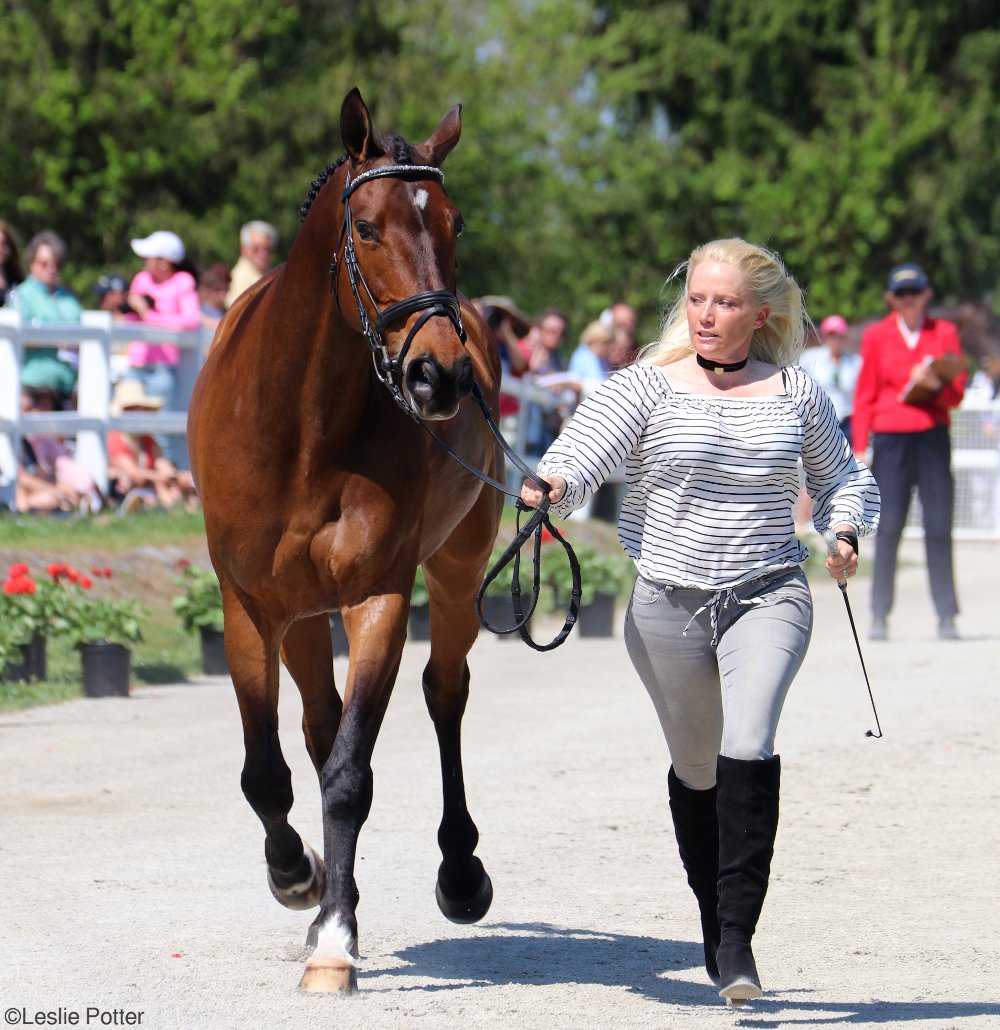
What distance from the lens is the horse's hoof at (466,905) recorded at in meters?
5.47

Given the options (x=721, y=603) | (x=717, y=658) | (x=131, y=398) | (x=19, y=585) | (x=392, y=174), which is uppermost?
(x=392, y=174)

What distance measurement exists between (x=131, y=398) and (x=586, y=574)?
3.64 meters

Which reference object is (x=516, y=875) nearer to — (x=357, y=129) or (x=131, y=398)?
(x=357, y=129)

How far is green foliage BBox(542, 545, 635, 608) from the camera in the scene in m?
12.2

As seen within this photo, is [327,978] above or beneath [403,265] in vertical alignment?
beneath

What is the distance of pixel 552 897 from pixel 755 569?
1.50 m

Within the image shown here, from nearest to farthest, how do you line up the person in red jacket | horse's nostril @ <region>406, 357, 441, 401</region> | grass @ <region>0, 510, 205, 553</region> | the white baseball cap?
horse's nostril @ <region>406, 357, 441, 401</region> < grass @ <region>0, 510, 205, 553</region> < the person in red jacket < the white baseball cap

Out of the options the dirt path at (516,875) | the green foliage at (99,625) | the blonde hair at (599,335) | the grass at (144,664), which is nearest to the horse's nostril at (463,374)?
the dirt path at (516,875)

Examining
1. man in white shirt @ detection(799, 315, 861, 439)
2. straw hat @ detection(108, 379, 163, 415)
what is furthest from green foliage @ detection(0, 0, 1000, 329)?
straw hat @ detection(108, 379, 163, 415)

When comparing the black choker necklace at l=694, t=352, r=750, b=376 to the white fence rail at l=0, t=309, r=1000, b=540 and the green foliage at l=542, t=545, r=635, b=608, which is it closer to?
the green foliage at l=542, t=545, r=635, b=608

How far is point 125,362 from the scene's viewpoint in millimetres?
13969

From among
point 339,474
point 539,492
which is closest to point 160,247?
point 339,474

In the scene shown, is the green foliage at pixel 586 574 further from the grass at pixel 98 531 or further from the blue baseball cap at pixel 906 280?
the blue baseball cap at pixel 906 280

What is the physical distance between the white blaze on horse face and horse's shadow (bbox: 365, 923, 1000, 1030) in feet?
0.44
